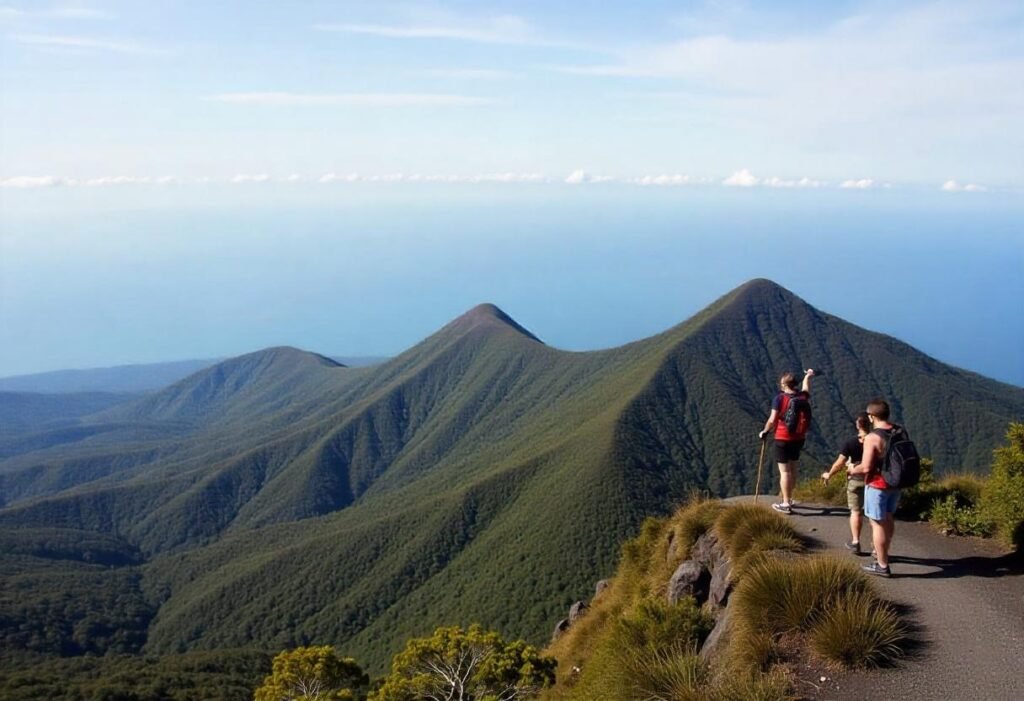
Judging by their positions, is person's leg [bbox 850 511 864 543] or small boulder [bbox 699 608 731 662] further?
person's leg [bbox 850 511 864 543]

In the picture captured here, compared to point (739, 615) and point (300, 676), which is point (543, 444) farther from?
point (739, 615)

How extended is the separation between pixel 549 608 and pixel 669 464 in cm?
3604

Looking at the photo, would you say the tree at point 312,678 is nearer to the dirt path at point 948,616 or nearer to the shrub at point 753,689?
the shrub at point 753,689

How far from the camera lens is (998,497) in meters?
12.7

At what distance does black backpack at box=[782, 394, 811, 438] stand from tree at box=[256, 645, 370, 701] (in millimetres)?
15713

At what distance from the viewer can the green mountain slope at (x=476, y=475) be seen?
94.2 m

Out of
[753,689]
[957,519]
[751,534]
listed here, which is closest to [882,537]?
[751,534]

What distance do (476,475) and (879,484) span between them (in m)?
114

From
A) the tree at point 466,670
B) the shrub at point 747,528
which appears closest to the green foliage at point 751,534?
the shrub at point 747,528

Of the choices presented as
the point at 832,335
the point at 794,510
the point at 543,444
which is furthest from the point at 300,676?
the point at 832,335

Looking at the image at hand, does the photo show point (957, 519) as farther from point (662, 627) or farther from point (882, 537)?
point (662, 627)

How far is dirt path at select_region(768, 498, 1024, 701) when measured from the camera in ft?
26.4

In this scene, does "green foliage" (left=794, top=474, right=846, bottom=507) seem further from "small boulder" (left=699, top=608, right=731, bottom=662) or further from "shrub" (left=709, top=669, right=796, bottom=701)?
"shrub" (left=709, top=669, right=796, bottom=701)

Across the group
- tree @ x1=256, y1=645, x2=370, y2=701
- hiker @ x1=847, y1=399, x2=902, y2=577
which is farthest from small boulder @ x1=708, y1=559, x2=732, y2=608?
tree @ x1=256, y1=645, x2=370, y2=701
